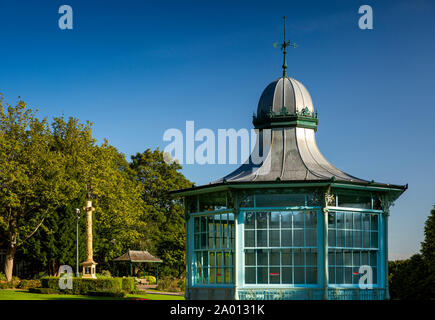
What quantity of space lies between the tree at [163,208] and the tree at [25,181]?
52.0 feet

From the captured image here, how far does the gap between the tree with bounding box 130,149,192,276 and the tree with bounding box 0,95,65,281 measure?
52.0 ft

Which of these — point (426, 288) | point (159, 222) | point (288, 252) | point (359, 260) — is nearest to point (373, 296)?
point (359, 260)

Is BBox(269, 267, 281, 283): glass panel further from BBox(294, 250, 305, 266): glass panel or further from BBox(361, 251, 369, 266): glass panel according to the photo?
BBox(361, 251, 369, 266): glass panel

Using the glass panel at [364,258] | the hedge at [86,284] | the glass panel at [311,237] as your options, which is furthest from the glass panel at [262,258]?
the hedge at [86,284]

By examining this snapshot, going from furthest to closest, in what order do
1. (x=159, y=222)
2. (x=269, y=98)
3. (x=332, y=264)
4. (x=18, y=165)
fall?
(x=159, y=222) → (x=18, y=165) → (x=269, y=98) → (x=332, y=264)

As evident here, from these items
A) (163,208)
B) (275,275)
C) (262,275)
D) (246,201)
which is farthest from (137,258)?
(275,275)

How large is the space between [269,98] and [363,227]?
854 centimetres

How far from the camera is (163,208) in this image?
72.6 m

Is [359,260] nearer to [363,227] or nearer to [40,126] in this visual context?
[363,227]

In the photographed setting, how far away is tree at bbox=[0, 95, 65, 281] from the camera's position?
53469mm

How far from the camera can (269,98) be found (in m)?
33.6

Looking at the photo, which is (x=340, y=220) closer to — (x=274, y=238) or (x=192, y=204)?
(x=274, y=238)

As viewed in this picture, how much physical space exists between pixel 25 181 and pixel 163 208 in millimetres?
22250

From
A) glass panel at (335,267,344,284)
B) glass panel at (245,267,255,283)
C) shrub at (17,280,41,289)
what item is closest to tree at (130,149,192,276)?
shrub at (17,280,41,289)
